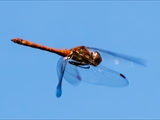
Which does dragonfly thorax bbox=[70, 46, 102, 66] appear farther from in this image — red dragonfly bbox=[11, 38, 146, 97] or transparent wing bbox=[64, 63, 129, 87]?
transparent wing bbox=[64, 63, 129, 87]

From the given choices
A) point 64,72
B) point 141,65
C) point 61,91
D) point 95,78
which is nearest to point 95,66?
point 95,78

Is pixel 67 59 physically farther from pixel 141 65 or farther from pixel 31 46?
pixel 141 65

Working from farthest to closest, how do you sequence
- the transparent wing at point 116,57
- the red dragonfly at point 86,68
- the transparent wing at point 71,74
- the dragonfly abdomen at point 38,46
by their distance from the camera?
the dragonfly abdomen at point 38,46, the transparent wing at point 71,74, the red dragonfly at point 86,68, the transparent wing at point 116,57

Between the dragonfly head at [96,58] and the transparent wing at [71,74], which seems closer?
the dragonfly head at [96,58]

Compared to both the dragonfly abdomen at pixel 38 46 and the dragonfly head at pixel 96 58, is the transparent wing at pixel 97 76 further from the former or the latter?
the dragonfly abdomen at pixel 38 46

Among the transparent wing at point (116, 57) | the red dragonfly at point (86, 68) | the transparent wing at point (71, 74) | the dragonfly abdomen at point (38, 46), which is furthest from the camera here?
the dragonfly abdomen at point (38, 46)

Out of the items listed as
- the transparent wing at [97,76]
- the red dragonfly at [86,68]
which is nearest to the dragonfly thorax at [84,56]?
the red dragonfly at [86,68]

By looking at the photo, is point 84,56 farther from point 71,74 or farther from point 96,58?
point 71,74

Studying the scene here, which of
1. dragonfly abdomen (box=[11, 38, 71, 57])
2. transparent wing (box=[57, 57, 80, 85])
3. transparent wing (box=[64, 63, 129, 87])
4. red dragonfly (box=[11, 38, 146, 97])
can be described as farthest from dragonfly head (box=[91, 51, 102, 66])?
→ dragonfly abdomen (box=[11, 38, 71, 57])
